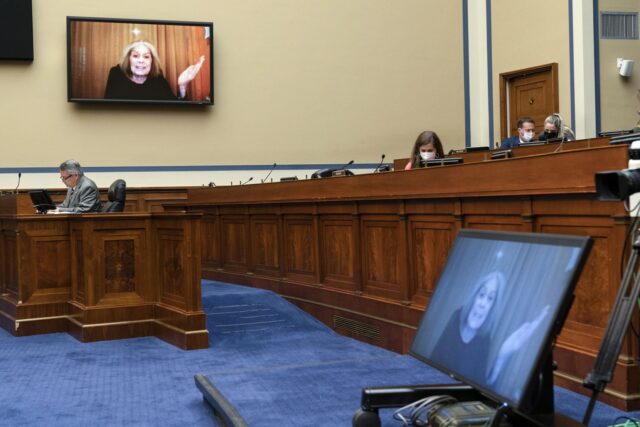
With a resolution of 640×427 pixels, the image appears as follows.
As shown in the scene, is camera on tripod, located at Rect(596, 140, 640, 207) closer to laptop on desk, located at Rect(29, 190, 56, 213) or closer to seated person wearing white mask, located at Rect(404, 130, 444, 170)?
seated person wearing white mask, located at Rect(404, 130, 444, 170)

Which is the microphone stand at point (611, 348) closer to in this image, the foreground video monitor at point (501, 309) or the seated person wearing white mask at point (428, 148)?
the foreground video monitor at point (501, 309)

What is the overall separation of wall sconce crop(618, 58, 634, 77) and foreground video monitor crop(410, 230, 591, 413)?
6625mm

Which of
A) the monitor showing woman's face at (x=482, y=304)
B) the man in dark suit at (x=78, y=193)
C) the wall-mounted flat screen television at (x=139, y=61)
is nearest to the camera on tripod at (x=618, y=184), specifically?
the monitor showing woman's face at (x=482, y=304)

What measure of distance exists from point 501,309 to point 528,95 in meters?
7.49

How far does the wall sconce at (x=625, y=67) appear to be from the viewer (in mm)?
8289

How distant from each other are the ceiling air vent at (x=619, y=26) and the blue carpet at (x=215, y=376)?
4.94 m

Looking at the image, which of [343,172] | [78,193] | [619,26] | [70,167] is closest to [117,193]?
[78,193]

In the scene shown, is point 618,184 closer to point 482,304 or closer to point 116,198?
point 482,304

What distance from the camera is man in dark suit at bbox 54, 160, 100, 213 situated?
6.03 metres

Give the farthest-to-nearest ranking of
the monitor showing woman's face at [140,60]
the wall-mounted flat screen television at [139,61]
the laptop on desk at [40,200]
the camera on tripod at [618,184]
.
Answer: the monitor showing woman's face at [140,60], the wall-mounted flat screen television at [139,61], the laptop on desk at [40,200], the camera on tripod at [618,184]

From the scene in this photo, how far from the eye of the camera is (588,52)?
828 centimetres

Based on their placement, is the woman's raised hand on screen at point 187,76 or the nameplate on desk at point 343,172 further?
the woman's raised hand on screen at point 187,76

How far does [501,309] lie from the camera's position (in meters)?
2.09

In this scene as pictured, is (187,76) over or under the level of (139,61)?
under
